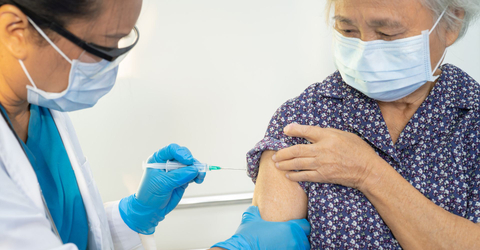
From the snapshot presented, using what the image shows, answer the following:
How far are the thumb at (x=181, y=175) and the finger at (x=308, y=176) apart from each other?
1.20 feet

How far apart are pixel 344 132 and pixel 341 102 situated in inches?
4.5

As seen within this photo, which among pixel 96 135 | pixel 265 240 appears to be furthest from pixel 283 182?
pixel 96 135

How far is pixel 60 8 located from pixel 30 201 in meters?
0.47

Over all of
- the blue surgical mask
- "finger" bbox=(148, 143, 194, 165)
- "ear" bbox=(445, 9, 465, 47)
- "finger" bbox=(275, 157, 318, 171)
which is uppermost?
"ear" bbox=(445, 9, 465, 47)

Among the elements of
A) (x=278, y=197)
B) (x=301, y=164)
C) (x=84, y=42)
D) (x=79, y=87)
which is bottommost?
(x=278, y=197)

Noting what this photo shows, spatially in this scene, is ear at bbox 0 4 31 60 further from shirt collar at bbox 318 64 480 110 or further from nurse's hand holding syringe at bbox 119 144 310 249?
shirt collar at bbox 318 64 480 110

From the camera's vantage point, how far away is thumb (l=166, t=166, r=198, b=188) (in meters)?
1.29

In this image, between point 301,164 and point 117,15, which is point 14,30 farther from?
point 301,164

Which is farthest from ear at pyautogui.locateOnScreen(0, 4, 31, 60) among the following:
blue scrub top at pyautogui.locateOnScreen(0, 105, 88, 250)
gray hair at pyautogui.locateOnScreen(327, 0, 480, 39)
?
gray hair at pyautogui.locateOnScreen(327, 0, 480, 39)

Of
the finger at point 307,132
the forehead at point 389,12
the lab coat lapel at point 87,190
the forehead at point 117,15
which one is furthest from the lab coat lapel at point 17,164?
the forehead at point 389,12

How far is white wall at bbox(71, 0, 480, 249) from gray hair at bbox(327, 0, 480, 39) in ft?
3.01

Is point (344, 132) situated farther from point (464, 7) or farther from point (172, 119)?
point (172, 119)

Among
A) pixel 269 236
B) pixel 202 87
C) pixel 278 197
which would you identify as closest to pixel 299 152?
pixel 278 197

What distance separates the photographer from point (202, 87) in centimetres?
200
